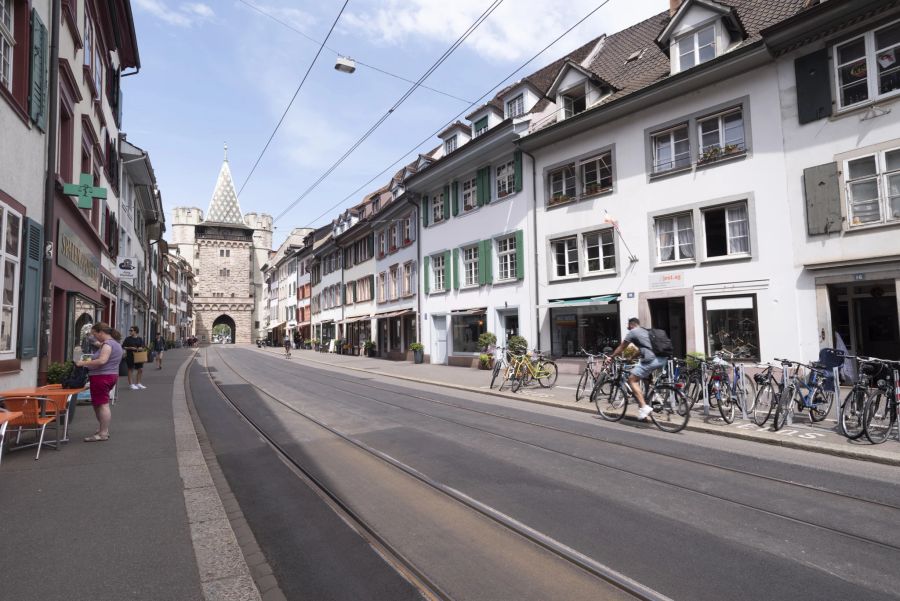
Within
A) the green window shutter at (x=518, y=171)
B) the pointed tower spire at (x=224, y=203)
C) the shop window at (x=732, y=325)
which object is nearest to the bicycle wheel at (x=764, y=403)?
the shop window at (x=732, y=325)

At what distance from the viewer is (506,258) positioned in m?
22.3

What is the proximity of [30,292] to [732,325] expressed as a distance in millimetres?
15872

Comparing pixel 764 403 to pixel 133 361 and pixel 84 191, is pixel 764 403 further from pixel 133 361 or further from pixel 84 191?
pixel 133 361

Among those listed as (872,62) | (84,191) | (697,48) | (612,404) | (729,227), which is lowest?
(612,404)

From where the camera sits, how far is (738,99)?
49.1ft

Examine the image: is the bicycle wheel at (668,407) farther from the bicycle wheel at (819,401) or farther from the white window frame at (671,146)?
the white window frame at (671,146)

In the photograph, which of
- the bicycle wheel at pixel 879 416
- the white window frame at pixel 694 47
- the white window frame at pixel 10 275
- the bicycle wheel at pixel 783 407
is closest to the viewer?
the bicycle wheel at pixel 879 416

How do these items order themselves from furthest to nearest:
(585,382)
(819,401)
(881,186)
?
(585,382)
(881,186)
(819,401)

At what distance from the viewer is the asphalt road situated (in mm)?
3457

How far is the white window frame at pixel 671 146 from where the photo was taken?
16.3 m

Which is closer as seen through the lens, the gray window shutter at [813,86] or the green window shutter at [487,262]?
the gray window shutter at [813,86]

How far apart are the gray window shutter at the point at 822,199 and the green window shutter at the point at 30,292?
16.3 m

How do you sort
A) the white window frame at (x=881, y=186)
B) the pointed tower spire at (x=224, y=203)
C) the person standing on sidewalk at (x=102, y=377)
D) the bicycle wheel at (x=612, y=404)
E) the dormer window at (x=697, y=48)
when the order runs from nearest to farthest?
the person standing on sidewalk at (x=102, y=377)
the bicycle wheel at (x=612, y=404)
the white window frame at (x=881, y=186)
the dormer window at (x=697, y=48)
the pointed tower spire at (x=224, y=203)

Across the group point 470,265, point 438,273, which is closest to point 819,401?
point 470,265
